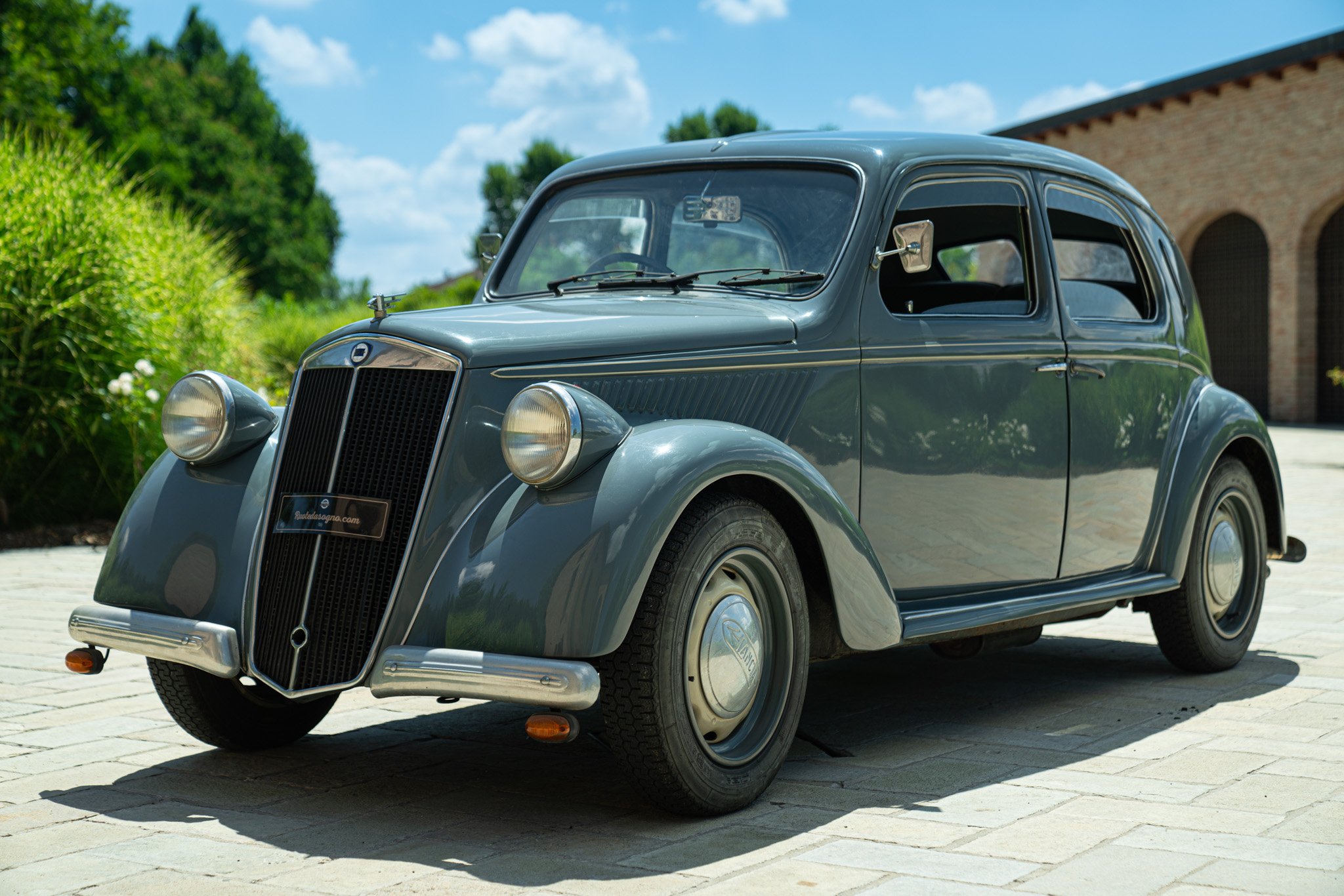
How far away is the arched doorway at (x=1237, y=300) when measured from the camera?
83.9 ft

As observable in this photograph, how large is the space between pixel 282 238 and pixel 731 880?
50253mm

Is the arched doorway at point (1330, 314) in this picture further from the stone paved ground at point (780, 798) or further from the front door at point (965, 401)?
the front door at point (965, 401)

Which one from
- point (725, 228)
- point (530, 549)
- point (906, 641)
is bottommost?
point (906, 641)

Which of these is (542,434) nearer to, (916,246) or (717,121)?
(916,246)

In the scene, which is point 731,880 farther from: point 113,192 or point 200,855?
point 113,192

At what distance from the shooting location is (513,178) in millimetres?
67812

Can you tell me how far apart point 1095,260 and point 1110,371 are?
61cm

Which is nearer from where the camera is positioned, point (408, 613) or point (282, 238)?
point (408, 613)

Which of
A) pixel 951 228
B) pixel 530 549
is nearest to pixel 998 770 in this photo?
pixel 530 549

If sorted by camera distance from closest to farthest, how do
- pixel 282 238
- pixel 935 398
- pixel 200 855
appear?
pixel 200 855
pixel 935 398
pixel 282 238

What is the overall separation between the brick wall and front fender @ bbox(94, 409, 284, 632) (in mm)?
22908

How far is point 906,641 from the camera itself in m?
4.25

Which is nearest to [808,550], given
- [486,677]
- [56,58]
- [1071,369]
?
[486,677]

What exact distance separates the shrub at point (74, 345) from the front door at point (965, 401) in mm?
6694
